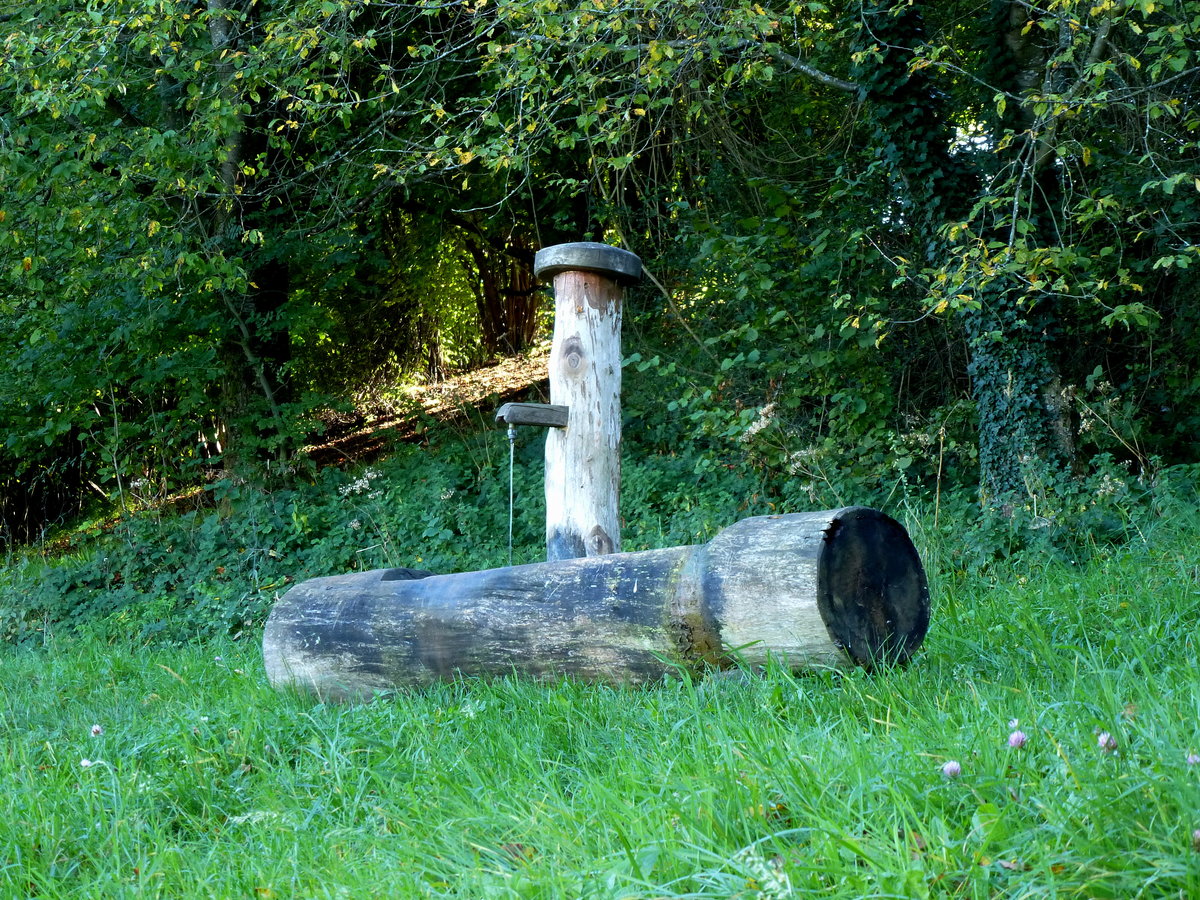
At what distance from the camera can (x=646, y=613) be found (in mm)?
3627

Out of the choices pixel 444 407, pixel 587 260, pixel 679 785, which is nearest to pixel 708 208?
pixel 444 407

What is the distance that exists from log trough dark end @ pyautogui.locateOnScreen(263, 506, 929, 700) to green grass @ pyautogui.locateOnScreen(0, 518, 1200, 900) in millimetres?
114

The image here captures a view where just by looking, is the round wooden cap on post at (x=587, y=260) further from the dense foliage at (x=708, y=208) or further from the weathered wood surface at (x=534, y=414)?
the dense foliage at (x=708, y=208)

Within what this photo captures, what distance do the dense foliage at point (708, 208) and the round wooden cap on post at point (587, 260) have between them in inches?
71.5

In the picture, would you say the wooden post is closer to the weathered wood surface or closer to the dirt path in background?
the weathered wood surface

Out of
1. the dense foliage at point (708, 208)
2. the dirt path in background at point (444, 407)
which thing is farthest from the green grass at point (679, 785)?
the dirt path in background at point (444, 407)

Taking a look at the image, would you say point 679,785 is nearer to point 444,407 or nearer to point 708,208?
point 708,208

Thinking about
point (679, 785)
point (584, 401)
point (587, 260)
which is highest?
point (587, 260)

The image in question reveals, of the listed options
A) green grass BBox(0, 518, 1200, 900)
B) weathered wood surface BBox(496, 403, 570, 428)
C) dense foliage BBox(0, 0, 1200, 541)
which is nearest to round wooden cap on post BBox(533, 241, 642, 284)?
weathered wood surface BBox(496, 403, 570, 428)

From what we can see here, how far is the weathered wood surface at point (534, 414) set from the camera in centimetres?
467

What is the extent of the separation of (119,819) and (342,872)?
1.01m

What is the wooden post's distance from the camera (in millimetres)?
4848

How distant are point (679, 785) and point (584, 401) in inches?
103

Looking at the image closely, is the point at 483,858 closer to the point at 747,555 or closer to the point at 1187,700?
the point at 747,555
